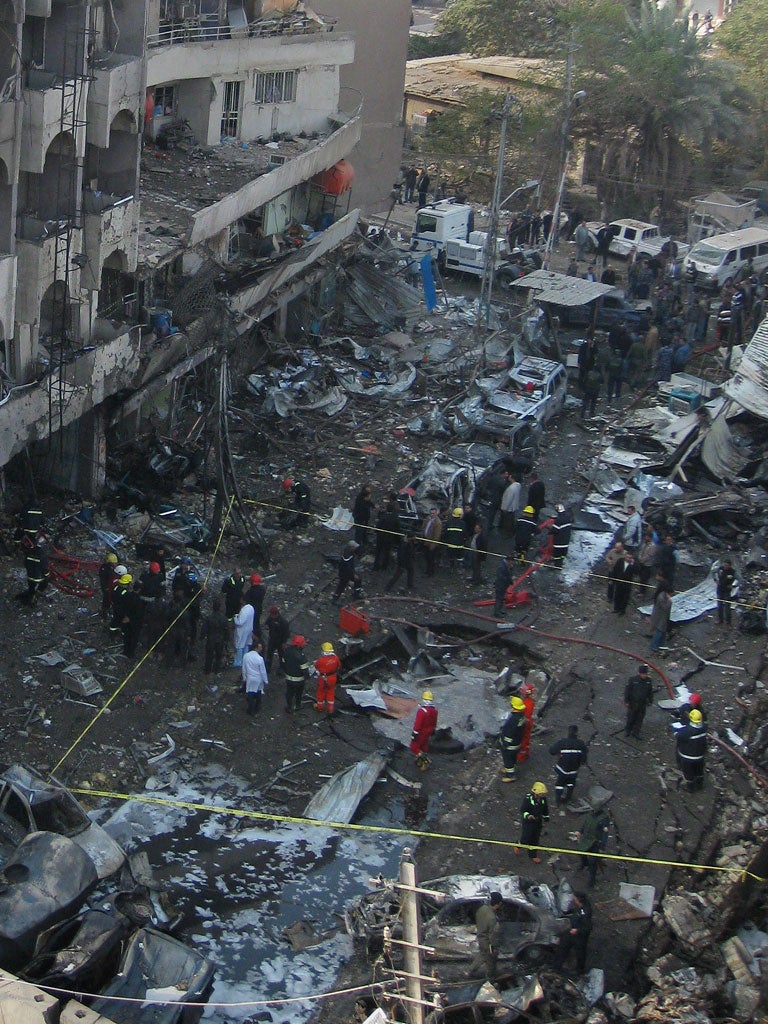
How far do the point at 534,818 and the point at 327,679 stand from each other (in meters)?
3.43

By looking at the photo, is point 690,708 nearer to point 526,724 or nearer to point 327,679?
point 526,724

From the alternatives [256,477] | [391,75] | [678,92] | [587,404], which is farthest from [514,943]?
[678,92]

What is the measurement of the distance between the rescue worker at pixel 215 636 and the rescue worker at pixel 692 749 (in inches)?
226

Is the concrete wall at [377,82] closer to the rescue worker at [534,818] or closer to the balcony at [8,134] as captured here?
the balcony at [8,134]

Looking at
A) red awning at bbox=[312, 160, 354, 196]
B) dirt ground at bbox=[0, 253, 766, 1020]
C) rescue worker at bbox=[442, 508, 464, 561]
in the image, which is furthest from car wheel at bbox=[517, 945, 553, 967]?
red awning at bbox=[312, 160, 354, 196]

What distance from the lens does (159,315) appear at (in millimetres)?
21891

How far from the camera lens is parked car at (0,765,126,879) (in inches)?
495

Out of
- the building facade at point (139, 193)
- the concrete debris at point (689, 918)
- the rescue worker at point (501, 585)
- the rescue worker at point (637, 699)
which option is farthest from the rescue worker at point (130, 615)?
the concrete debris at point (689, 918)

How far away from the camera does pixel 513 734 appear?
1533 centimetres

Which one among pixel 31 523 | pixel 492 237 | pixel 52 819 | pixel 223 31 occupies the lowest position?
pixel 52 819

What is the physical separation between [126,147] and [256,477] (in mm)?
5752

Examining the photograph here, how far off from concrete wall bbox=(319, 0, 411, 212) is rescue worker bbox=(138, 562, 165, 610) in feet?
73.1

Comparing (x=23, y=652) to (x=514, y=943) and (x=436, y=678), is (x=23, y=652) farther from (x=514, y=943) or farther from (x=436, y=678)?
(x=514, y=943)

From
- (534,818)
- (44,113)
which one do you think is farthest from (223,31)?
(534,818)
